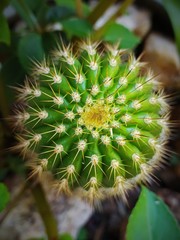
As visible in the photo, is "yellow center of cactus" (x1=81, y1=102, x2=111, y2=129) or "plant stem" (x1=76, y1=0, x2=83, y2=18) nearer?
"yellow center of cactus" (x1=81, y1=102, x2=111, y2=129)

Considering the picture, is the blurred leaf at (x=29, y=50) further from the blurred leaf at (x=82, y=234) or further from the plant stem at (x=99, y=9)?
the blurred leaf at (x=82, y=234)

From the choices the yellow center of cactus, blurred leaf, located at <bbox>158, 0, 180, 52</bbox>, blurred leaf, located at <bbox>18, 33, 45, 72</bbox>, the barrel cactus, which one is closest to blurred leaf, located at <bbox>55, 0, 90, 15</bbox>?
blurred leaf, located at <bbox>18, 33, 45, 72</bbox>

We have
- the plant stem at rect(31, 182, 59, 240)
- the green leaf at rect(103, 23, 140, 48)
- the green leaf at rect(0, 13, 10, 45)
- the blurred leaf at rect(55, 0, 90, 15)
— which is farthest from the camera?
the blurred leaf at rect(55, 0, 90, 15)

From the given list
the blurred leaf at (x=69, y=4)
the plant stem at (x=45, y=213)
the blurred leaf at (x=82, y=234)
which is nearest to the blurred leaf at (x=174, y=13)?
the blurred leaf at (x=69, y=4)

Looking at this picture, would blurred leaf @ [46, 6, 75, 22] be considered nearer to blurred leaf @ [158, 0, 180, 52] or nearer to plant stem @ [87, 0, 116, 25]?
plant stem @ [87, 0, 116, 25]

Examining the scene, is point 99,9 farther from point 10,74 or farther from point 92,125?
point 92,125

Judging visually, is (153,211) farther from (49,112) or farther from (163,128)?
(49,112)

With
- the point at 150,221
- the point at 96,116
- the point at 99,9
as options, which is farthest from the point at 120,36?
the point at 150,221

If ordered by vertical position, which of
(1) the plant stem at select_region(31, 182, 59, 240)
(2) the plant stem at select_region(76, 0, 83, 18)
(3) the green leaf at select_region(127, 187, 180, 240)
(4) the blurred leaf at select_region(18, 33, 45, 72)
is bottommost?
(1) the plant stem at select_region(31, 182, 59, 240)
